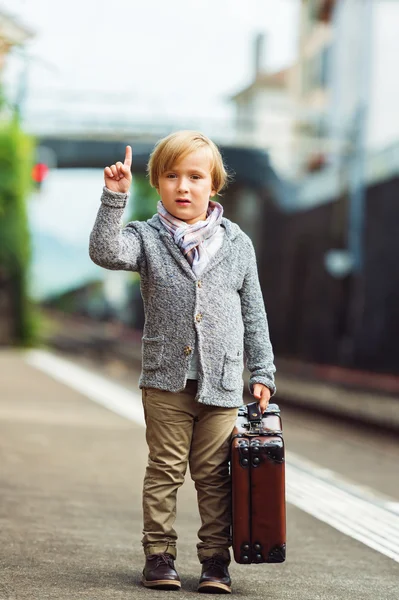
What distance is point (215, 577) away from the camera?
A: 456cm

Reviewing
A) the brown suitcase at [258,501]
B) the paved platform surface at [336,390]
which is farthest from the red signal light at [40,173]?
the brown suitcase at [258,501]

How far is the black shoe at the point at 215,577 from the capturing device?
4.54 meters

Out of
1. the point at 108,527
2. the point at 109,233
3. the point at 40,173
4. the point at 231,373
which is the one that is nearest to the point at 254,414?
the point at 231,373

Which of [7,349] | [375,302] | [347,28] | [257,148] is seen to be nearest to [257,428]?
[375,302]

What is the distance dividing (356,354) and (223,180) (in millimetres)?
28226

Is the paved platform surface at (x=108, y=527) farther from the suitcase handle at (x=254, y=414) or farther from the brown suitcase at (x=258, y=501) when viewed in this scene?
the suitcase handle at (x=254, y=414)

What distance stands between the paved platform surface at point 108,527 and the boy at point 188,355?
0.79 ft

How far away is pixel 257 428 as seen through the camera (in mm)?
4594

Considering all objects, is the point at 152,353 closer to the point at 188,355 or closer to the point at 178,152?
the point at 188,355

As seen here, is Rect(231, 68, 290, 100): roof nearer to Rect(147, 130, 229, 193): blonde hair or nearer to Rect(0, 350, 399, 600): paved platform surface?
Rect(0, 350, 399, 600): paved platform surface

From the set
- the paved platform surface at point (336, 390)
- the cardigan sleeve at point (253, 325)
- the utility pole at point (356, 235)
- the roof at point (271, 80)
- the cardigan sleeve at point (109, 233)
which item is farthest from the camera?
the roof at point (271, 80)

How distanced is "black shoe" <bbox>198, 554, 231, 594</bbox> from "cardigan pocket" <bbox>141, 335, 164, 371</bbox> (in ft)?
2.40

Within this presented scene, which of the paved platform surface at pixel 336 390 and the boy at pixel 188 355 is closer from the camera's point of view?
the boy at pixel 188 355

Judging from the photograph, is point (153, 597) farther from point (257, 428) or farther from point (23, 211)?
point (23, 211)
